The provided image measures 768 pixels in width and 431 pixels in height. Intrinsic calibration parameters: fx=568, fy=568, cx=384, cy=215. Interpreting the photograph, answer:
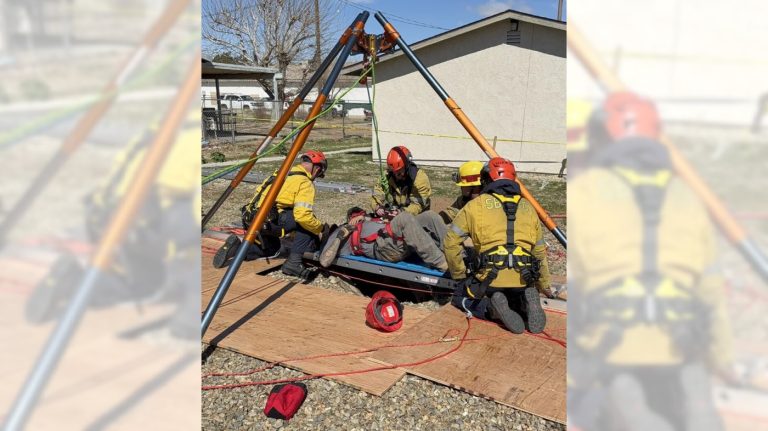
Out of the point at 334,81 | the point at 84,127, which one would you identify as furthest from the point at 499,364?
the point at 84,127

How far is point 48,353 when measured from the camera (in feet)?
4.17

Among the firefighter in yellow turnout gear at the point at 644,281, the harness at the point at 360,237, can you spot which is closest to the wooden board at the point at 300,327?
the harness at the point at 360,237

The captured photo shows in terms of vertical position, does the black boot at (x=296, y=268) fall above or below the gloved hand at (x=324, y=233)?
Answer: below

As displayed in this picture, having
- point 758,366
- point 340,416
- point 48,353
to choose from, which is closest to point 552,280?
point 340,416

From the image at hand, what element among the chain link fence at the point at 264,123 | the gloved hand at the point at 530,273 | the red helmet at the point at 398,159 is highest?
the chain link fence at the point at 264,123

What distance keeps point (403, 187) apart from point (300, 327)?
276 cm

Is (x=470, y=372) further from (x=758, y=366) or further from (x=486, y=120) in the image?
(x=486, y=120)

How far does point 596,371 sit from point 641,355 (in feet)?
0.34

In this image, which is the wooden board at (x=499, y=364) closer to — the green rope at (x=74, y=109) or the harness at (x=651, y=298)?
the harness at (x=651, y=298)

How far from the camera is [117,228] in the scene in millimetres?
1222

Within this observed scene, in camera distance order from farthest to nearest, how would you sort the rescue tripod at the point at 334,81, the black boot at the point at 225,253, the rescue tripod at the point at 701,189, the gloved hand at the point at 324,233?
the gloved hand at the point at 324,233 < the black boot at the point at 225,253 < the rescue tripod at the point at 334,81 < the rescue tripod at the point at 701,189

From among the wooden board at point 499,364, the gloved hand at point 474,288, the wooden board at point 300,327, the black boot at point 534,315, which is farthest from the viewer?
the gloved hand at point 474,288

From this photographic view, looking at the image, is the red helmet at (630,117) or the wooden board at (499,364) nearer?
the red helmet at (630,117)

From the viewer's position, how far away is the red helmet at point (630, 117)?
117 centimetres
